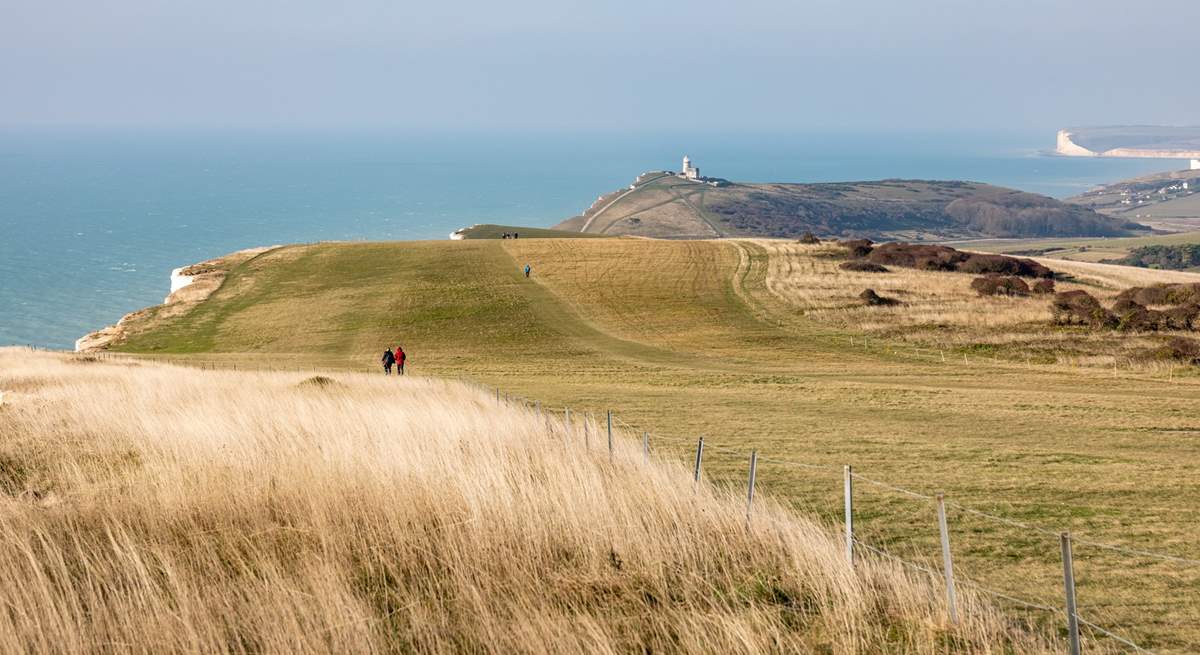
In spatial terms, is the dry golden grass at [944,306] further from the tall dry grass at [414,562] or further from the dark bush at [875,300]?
the tall dry grass at [414,562]

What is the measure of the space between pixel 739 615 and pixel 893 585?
5.63 ft

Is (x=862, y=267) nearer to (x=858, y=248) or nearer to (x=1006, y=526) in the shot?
(x=858, y=248)

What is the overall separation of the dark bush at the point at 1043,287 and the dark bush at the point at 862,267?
1048 cm

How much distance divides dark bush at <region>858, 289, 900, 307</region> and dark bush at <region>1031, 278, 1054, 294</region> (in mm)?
10678

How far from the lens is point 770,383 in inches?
1363

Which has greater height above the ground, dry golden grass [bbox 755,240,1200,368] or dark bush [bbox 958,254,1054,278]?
dark bush [bbox 958,254,1054,278]

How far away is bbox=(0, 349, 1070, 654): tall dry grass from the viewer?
6.13 meters

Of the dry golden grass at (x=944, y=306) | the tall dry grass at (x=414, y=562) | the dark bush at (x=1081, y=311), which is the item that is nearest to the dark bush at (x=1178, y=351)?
the dry golden grass at (x=944, y=306)

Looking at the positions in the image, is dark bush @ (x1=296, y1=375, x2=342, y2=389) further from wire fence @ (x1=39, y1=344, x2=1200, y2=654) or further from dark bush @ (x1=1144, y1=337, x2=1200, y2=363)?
dark bush @ (x1=1144, y1=337, x2=1200, y2=363)

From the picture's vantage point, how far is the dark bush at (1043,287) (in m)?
62.3

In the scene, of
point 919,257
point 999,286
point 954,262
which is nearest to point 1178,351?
point 999,286

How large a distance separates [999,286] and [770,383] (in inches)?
1310

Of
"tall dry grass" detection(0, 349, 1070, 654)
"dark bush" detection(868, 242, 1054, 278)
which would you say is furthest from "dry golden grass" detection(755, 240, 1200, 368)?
"tall dry grass" detection(0, 349, 1070, 654)

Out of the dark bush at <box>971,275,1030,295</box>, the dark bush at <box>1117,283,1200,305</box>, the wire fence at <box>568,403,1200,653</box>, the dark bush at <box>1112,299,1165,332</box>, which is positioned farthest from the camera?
the dark bush at <box>971,275,1030,295</box>
